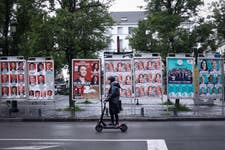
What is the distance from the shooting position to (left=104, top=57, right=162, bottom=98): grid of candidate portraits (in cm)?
2106

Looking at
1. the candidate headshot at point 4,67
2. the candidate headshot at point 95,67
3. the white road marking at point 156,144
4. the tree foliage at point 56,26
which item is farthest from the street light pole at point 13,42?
the white road marking at point 156,144

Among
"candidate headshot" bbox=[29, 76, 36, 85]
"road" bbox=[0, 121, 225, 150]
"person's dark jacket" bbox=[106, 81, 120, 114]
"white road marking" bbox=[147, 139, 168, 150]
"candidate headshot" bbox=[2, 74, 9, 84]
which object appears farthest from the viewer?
"candidate headshot" bbox=[2, 74, 9, 84]

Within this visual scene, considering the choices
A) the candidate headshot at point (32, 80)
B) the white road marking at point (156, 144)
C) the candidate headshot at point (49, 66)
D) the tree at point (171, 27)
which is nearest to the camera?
the white road marking at point (156, 144)

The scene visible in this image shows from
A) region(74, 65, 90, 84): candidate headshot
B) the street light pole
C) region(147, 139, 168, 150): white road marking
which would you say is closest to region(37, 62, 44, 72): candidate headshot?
region(74, 65, 90, 84): candidate headshot

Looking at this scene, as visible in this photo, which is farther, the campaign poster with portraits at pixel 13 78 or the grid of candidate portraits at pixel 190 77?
the campaign poster with portraits at pixel 13 78

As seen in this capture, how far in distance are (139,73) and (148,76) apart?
459 mm

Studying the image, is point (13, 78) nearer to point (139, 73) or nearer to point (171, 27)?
point (139, 73)

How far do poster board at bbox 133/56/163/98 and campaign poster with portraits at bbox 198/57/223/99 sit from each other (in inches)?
78.0

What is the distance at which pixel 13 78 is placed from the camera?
21.6 metres

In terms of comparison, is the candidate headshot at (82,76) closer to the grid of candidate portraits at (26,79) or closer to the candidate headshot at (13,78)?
the grid of candidate portraits at (26,79)

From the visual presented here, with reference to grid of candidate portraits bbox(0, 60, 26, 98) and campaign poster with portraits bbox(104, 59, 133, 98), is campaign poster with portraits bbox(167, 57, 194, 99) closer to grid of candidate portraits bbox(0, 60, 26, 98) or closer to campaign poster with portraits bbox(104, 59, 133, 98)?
campaign poster with portraits bbox(104, 59, 133, 98)

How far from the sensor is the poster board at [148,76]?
21062mm

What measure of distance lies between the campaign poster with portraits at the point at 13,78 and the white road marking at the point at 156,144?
10.6 metres

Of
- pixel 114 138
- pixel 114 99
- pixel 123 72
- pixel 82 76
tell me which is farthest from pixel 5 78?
pixel 114 138
